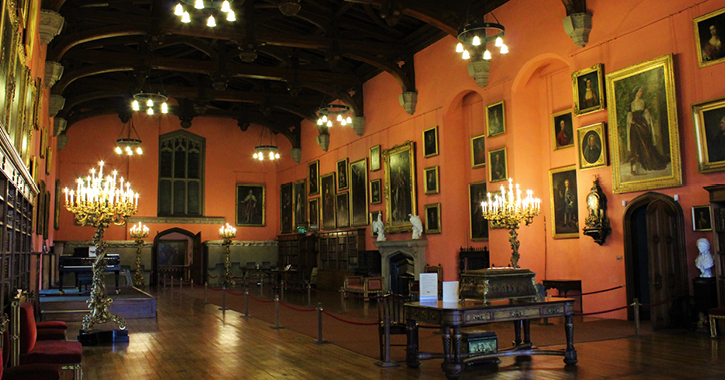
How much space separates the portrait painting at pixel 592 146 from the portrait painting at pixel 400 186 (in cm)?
599

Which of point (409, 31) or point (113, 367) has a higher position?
point (409, 31)

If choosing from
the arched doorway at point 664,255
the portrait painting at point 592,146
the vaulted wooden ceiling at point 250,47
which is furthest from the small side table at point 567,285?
the vaulted wooden ceiling at point 250,47

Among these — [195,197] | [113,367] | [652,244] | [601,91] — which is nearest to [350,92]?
[195,197]

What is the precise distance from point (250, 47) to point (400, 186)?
5.93m

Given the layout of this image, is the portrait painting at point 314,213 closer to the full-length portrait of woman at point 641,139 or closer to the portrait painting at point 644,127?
the portrait painting at point 644,127

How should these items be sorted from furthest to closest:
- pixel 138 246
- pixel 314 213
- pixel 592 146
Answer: pixel 314 213 → pixel 138 246 → pixel 592 146

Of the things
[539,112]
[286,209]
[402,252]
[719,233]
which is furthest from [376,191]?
[719,233]

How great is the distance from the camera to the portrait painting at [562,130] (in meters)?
12.6

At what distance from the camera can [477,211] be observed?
1487cm

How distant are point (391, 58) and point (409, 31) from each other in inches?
37.0

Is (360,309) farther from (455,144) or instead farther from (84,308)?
(84,308)

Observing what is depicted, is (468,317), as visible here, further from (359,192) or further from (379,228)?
(359,192)

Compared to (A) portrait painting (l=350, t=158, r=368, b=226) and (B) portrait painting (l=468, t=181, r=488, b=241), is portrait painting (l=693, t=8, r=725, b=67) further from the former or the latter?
(A) portrait painting (l=350, t=158, r=368, b=226)

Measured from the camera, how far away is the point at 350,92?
20.9 m
